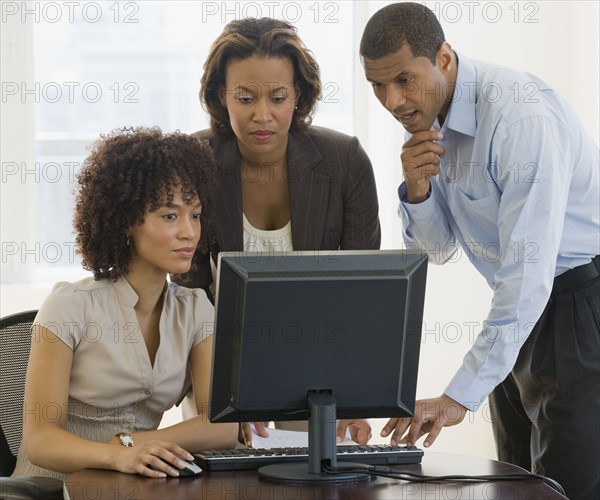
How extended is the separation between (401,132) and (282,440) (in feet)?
6.79

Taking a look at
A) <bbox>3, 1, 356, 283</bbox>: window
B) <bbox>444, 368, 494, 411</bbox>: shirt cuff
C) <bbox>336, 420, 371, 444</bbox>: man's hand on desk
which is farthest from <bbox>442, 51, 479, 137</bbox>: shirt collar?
<bbox>3, 1, 356, 283</bbox>: window

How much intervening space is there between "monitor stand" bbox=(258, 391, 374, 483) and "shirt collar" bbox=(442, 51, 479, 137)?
2.52 ft

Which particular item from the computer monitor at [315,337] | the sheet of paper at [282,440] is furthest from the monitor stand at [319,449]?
the sheet of paper at [282,440]

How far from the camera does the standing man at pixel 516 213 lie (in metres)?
1.80

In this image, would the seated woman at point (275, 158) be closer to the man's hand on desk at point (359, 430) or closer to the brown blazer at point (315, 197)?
the brown blazer at point (315, 197)

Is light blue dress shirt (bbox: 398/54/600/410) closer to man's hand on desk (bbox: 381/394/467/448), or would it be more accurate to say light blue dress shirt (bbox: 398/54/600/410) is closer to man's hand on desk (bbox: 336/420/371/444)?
man's hand on desk (bbox: 381/394/467/448)

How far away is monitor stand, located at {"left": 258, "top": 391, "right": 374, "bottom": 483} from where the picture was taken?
1.52 m

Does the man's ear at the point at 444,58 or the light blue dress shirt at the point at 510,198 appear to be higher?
the man's ear at the point at 444,58

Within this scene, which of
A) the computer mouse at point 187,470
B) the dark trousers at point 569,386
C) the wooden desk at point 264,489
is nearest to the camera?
the wooden desk at point 264,489

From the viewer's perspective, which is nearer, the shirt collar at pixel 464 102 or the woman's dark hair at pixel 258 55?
the shirt collar at pixel 464 102

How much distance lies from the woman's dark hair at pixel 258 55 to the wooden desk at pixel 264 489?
1.05m

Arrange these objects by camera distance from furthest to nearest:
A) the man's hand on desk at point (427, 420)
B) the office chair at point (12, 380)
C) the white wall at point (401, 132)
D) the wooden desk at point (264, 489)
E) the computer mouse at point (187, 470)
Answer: the white wall at point (401, 132), the office chair at point (12, 380), the man's hand on desk at point (427, 420), the computer mouse at point (187, 470), the wooden desk at point (264, 489)

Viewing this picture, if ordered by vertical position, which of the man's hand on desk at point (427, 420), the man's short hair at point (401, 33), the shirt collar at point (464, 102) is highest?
the man's short hair at point (401, 33)

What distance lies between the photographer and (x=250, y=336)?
1490 millimetres
